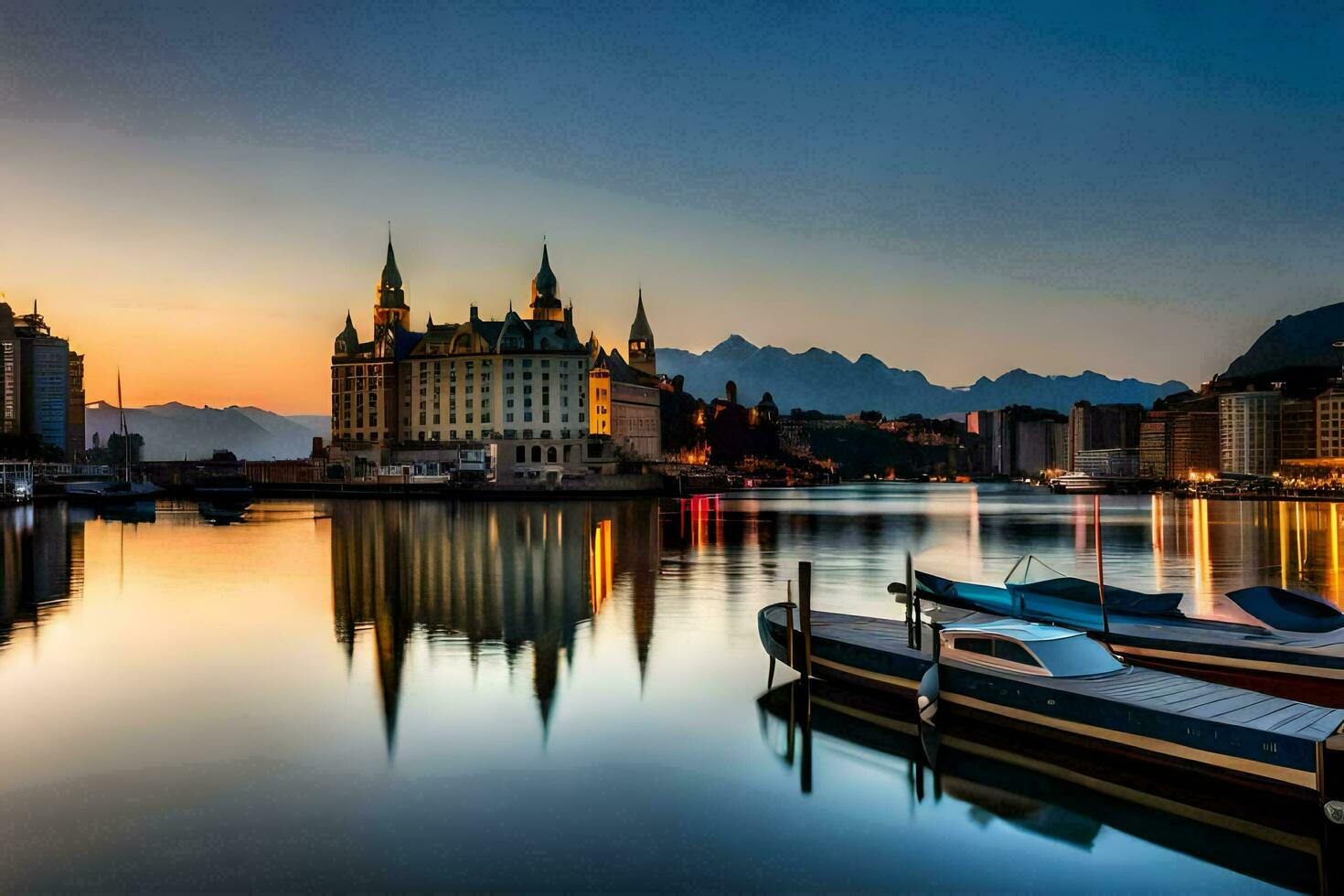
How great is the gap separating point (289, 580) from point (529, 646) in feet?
71.1

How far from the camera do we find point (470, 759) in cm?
1870

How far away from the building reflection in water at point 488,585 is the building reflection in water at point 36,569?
10051mm

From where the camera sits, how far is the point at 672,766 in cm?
1861

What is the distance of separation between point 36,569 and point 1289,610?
53436mm

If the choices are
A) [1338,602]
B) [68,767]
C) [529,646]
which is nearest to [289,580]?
[529,646]

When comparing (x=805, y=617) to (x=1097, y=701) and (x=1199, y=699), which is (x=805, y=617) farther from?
(x=1199, y=699)

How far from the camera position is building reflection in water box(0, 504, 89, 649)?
3653cm

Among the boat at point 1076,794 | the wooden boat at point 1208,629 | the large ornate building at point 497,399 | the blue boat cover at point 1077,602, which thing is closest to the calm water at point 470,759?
the boat at point 1076,794

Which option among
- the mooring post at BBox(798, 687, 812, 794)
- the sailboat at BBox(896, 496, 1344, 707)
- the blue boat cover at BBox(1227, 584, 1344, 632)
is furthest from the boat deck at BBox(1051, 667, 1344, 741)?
the blue boat cover at BBox(1227, 584, 1344, 632)

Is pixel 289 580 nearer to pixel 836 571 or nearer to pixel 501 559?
pixel 501 559

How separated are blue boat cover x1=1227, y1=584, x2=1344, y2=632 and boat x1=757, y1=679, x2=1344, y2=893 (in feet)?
24.1

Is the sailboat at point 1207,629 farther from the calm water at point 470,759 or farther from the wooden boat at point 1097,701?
the calm water at point 470,759

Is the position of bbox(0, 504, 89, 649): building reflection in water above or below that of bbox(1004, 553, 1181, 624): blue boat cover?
below

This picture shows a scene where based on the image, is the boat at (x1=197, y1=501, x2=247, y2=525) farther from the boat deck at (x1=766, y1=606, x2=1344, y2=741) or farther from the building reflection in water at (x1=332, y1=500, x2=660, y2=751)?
the boat deck at (x1=766, y1=606, x2=1344, y2=741)
